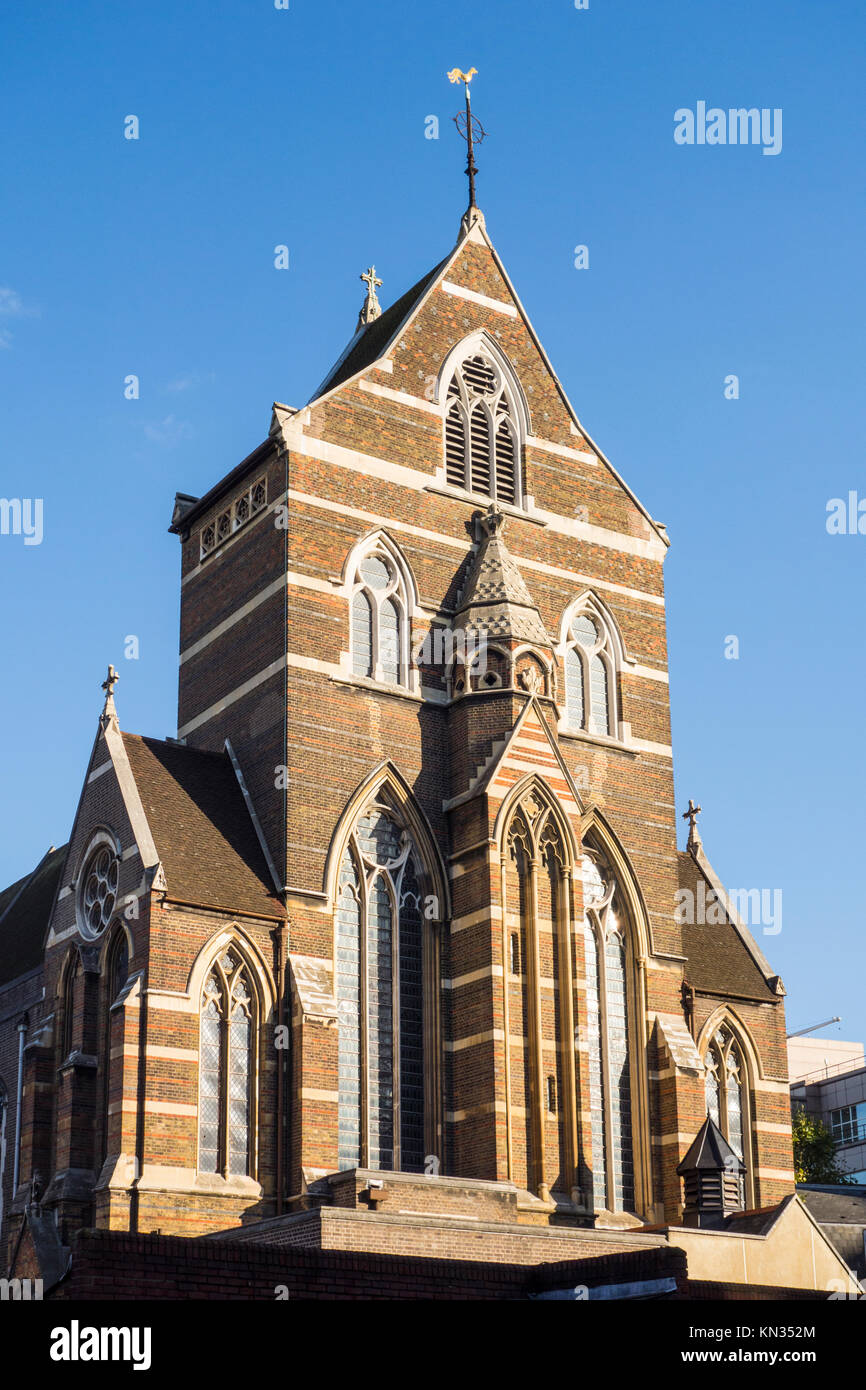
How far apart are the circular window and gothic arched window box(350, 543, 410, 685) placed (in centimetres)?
620

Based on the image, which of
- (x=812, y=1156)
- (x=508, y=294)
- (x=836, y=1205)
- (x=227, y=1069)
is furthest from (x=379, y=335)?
(x=812, y=1156)

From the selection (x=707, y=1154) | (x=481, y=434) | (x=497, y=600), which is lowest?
(x=707, y=1154)

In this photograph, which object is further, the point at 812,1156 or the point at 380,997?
the point at 812,1156

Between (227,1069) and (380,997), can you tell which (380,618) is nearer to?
(380,997)

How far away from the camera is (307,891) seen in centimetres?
3425

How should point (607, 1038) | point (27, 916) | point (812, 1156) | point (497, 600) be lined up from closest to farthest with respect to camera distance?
point (607, 1038) → point (497, 600) → point (27, 916) → point (812, 1156)

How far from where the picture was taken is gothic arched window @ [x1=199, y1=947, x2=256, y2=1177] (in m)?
31.9

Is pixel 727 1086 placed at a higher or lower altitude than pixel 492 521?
lower

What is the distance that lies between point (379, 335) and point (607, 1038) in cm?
1730

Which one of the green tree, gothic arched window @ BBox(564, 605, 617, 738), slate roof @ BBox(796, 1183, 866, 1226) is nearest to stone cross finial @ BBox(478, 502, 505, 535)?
gothic arched window @ BBox(564, 605, 617, 738)

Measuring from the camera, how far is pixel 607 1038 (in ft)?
121
